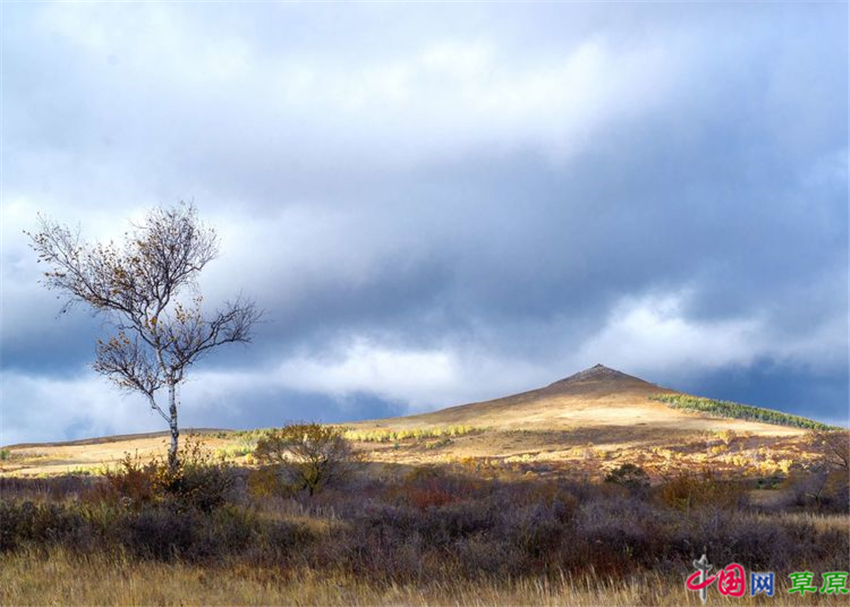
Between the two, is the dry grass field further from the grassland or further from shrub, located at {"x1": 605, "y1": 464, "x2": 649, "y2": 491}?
shrub, located at {"x1": 605, "y1": 464, "x2": 649, "y2": 491}

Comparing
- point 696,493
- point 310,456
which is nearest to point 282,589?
point 696,493

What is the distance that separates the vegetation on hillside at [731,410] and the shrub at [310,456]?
61663mm

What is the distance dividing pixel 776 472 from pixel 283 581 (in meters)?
35.8

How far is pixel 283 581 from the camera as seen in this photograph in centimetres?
1088

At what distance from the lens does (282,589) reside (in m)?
10.2

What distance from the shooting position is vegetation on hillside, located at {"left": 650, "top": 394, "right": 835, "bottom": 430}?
277 feet

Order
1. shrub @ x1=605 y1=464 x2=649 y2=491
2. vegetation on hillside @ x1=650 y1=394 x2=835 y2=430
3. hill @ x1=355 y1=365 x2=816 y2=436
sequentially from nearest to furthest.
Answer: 1. shrub @ x1=605 y1=464 x2=649 y2=491
2. hill @ x1=355 y1=365 x2=816 y2=436
3. vegetation on hillside @ x1=650 y1=394 x2=835 y2=430

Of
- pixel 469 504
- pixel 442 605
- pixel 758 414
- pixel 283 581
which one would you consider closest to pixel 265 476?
pixel 469 504

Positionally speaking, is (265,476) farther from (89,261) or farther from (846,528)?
(846,528)

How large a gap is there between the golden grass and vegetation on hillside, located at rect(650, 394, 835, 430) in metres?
77.2

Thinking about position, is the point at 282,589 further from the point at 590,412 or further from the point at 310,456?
the point at 590,412

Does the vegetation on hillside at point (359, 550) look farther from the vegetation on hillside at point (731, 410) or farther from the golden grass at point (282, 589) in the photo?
the vegetation on hillside at point (731, 410)

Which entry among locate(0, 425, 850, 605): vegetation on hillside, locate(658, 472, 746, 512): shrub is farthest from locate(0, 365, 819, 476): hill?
locate(0, 425, 850, 605): vegetation on hillside
